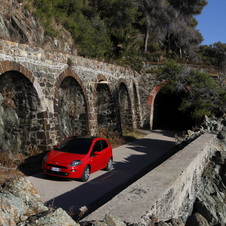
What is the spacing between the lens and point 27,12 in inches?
552

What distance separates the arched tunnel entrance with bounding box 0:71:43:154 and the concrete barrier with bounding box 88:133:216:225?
20.9 feet

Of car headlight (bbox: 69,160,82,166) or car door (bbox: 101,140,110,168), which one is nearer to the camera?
car headlight (bbox: 69,160,82,166)

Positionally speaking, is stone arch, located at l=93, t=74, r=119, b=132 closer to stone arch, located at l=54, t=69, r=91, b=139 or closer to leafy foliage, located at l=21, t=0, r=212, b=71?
stone arch, located at l=54, t=69, r=91, b=139

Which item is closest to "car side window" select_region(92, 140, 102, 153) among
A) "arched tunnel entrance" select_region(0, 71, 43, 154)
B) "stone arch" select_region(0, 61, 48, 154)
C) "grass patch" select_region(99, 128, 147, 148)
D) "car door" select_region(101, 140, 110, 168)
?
"car door" select_region(101, 140, 110, 168)

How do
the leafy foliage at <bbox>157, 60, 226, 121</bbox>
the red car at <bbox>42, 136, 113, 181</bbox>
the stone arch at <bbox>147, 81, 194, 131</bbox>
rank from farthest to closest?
1. the stone arch at <bbox>147, 81, 194, 131</bbox>
2. the leafy foliage at <bbox>157, 60, 226, 121</bbox>
3. the red car at <bbox>42, 136, 113, 181</bbox>

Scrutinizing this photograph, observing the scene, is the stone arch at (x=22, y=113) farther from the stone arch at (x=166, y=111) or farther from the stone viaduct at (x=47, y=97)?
the stone arch at (x=166, y=111)

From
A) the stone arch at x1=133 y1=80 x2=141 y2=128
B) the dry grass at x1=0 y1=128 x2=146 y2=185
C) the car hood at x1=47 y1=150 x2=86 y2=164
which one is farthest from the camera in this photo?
the stone arch at x1=133 y1=80 x2=141 y2=128

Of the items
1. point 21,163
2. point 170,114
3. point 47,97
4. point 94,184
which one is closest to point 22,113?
point 47,97

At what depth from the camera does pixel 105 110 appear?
1731cm

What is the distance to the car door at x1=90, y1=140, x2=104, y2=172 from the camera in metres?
8.53

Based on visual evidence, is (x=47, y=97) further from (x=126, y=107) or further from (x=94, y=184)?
(x=126, y=107)

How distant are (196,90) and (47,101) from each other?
44.4 ft

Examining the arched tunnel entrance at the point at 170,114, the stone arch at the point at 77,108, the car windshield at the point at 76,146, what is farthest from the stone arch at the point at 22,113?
the arched tunnel entrance at the point at 170,114

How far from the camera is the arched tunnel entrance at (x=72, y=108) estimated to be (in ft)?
43.1
